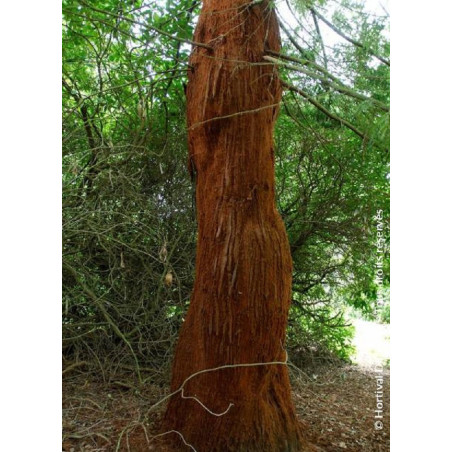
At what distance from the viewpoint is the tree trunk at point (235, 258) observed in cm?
156

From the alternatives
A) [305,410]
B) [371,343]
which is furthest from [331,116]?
[305,410]

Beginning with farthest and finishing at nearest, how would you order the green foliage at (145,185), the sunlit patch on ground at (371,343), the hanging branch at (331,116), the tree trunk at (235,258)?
the green foliage at (145,185)
the sunlit patch on ground at (371,343)
the tree trunk at (235,258)
the hanging branch at (331,116)

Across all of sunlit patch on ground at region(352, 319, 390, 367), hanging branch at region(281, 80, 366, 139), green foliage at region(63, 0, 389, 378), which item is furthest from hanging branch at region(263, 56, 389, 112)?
sunlit patch on ground at region(352, 319, 390, 367)

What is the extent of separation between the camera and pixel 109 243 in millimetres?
2242

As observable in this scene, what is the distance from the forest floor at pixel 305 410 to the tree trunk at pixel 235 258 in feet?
0.61

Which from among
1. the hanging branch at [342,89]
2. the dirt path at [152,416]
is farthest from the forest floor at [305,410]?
the hanging branch at [342,89]

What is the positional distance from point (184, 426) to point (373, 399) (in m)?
0.99

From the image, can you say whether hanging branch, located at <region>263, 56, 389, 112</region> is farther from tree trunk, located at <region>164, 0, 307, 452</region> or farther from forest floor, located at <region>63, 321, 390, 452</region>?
forest floor, located at <region>63, 321, 390, 452</region>

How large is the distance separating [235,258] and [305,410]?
37.5 inches

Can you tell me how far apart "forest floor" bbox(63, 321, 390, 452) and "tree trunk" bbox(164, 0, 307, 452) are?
19 cm

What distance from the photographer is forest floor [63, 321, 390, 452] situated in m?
1.73

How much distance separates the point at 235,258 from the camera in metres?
1.58

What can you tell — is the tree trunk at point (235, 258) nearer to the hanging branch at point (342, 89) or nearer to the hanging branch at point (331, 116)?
the hanging branch at point (331, 116)

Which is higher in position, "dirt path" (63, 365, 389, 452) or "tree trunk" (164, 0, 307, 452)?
"tree trunk" (164, 0, 307, 452)
